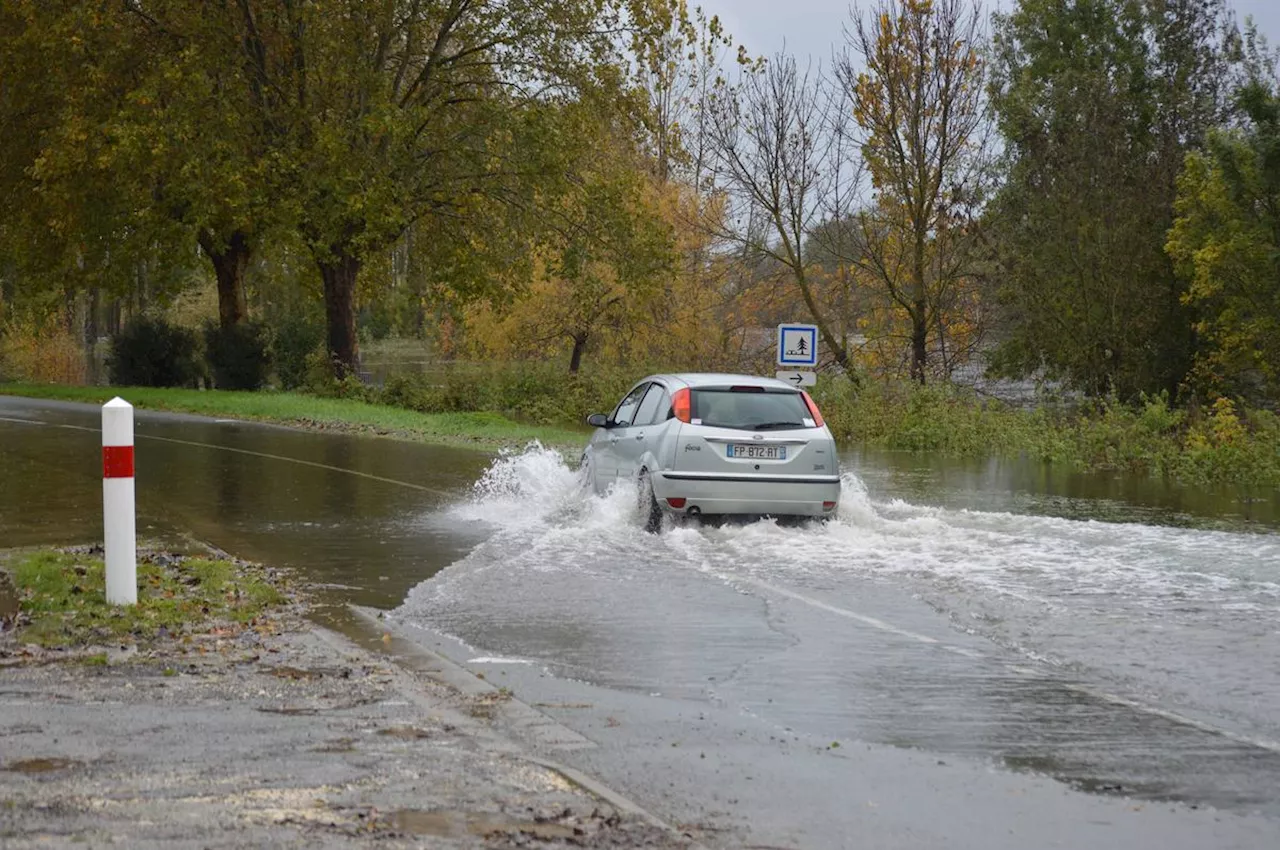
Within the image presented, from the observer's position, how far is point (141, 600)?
404 inches

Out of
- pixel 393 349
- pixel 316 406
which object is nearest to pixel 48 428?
pixel 316 406

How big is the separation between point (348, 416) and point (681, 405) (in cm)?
2100

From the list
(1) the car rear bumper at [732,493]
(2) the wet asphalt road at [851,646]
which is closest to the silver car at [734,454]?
(1) the car rear bumper at [732,493]

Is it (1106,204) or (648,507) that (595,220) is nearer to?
(1106,204)

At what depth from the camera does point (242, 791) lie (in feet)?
18.9

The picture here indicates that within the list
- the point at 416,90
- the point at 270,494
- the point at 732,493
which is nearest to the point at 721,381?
the point at 732,493

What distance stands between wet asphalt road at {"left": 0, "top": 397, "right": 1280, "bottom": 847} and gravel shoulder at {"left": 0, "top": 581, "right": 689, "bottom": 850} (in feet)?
1.41

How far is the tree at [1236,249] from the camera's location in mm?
44406

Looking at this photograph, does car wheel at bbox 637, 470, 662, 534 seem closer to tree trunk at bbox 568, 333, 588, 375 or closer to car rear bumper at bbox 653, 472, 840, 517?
car rear bumper at bbox 653, 472, 840, 517

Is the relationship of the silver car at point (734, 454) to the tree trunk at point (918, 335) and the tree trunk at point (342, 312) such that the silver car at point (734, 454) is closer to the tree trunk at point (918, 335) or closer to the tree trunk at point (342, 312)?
the tree trunk at point (918, 335)

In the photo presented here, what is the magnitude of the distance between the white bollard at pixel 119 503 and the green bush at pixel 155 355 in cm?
3674

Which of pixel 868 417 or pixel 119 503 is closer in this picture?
pixel 119 503

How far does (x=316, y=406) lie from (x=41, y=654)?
94.5 feet

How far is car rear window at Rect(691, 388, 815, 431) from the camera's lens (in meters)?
15.0
